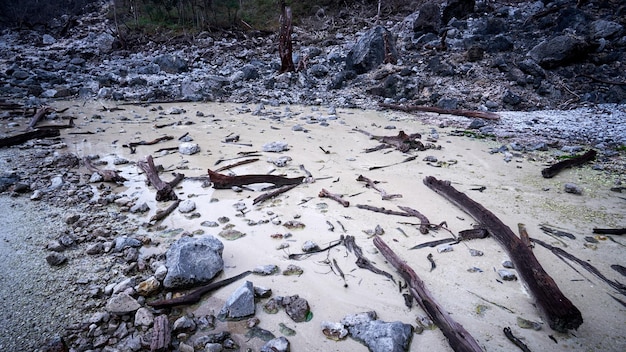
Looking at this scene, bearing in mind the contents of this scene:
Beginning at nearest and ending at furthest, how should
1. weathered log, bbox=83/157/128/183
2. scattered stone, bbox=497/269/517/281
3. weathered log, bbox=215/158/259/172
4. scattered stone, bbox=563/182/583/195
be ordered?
scattered stone, bbox=497/269/517/281
scattered stone, bbox=563/182/583/195
weathered log, bbox=83/157/128/183
weathered log, bbox=215/158/259/172

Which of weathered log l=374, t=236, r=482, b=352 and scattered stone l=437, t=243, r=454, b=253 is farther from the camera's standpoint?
scattered stone l=437, t=243, r=454, b=253

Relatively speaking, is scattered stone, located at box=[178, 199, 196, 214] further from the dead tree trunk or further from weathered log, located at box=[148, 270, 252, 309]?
the dead tree trunk

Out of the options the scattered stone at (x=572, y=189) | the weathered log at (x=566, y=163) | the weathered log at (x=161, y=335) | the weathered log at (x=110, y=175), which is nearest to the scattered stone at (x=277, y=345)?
the weathered log at (x=161, y=335)

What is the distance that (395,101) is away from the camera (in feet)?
27.1

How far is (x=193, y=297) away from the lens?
1.96 m

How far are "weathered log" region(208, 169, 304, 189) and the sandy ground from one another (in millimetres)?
104

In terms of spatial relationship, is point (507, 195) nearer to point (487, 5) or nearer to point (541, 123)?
point (541, 123)

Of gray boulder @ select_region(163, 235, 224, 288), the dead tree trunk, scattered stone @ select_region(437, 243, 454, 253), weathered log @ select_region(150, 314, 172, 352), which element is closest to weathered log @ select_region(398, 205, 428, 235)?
scattered stone @ select_region(437, 243, 454, 253)

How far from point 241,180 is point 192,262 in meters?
1.54

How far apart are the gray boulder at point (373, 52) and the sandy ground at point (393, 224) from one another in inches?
194

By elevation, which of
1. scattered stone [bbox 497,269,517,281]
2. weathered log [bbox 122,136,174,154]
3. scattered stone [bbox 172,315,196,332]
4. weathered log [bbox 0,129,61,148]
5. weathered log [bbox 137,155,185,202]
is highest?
scattered stone [bbox 497,269,517,281]

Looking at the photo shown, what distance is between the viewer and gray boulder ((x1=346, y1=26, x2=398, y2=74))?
32.3 feet

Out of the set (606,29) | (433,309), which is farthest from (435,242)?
(606,29)

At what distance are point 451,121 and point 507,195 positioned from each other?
141 inches
